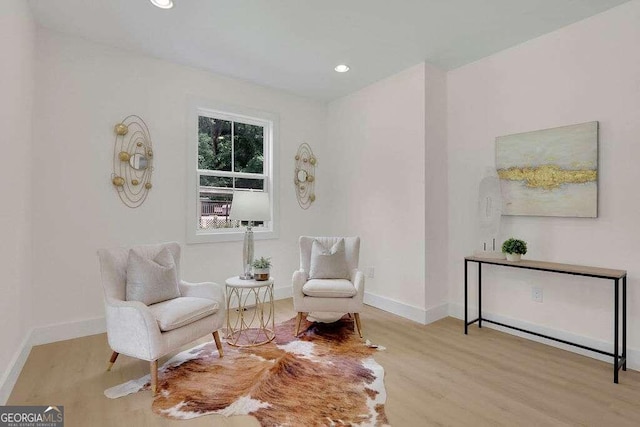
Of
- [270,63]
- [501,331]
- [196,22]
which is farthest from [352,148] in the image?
[501,331]

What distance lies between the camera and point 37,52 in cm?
285

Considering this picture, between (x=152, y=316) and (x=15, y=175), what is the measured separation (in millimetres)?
1360

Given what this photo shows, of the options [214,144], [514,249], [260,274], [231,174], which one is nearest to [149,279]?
[260,274]

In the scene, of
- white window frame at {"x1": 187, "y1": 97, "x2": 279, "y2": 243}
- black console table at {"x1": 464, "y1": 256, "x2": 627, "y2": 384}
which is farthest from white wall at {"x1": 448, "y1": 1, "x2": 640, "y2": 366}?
white window frame at {"x1": 187, "y1": 97, "x2": 279, "y2": 243}

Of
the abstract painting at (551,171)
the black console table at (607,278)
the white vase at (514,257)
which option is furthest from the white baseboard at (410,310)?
the abstract painting at (551,171)

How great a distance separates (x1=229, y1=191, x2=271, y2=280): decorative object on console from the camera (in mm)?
2965

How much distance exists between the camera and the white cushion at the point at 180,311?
7.32 feet

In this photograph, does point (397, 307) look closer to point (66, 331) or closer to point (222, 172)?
point (222, 172)

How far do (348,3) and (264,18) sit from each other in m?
0.69

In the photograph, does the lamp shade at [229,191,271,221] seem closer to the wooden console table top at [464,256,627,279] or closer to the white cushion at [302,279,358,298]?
the white cushion at [302,279,358,298]

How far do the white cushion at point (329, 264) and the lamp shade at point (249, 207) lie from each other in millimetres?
686

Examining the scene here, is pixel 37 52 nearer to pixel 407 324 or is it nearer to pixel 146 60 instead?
pixel 146 60

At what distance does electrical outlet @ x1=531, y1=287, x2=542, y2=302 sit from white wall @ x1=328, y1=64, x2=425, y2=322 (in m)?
0.97

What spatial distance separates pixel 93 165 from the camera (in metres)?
3.09
